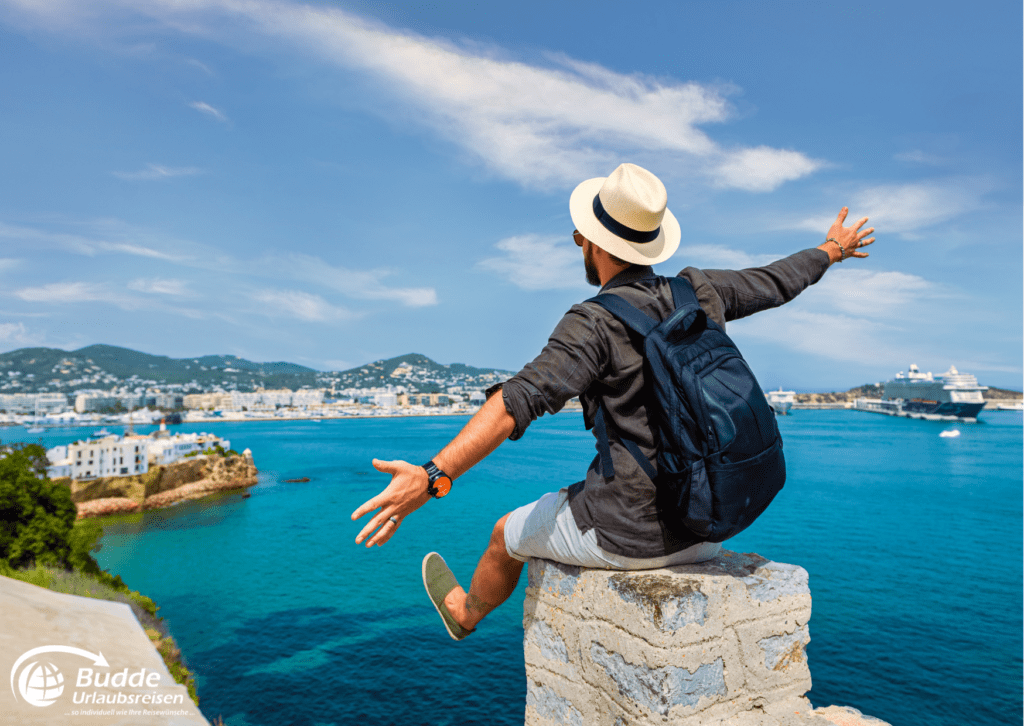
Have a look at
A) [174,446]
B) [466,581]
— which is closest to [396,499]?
[466,581]

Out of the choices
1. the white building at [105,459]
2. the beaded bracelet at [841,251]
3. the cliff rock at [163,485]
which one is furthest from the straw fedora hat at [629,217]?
the white building at [105,459]

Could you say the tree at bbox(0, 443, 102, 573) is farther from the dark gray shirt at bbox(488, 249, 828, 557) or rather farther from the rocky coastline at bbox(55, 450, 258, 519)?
the rocky coastline at bbox(55, 450, 258, 519)

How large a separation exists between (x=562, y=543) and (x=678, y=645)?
49cm

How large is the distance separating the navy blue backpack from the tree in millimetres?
18677

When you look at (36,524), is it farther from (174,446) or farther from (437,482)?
(174,446)

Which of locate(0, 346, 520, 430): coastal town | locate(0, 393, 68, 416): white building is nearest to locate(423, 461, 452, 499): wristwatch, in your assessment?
locate(0, 346, 520, 430): coastal town

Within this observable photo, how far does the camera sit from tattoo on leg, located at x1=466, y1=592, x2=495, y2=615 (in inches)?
97.9

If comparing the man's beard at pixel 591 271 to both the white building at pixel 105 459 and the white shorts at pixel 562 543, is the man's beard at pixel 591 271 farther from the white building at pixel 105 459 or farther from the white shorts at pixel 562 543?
the white building at pixel 105 459

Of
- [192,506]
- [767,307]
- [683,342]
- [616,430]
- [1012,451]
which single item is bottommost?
[192,506]

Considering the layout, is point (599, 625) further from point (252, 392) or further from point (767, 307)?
point (252, 392)

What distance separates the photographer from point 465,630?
8.54 ft

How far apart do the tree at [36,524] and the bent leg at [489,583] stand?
17.4 meters

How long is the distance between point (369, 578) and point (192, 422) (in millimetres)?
118163

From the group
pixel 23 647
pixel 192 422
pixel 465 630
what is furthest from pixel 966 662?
pixel 192 422
